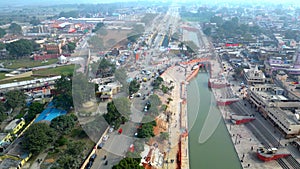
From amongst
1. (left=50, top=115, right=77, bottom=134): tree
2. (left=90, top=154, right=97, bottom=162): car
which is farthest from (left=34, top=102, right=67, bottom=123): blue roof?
(left=90, top=154, right=97, bottom=162): car

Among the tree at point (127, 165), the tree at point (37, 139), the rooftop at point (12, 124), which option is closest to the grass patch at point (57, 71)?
the rooftop at point (12, 124)

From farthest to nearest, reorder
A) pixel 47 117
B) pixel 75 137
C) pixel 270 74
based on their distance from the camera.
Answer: pixel 270 74, pixel 47 117, pixel 75 137

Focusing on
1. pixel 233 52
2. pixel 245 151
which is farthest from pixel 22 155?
pixel 233 52

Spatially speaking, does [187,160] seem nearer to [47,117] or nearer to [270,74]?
[47,117]

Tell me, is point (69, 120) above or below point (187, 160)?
above

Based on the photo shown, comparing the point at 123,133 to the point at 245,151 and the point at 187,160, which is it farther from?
the point at 245,151

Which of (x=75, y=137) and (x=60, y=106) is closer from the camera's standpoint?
(x=75, y=137)

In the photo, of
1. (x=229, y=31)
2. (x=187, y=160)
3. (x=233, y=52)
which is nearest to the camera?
(x=187, y=160)
